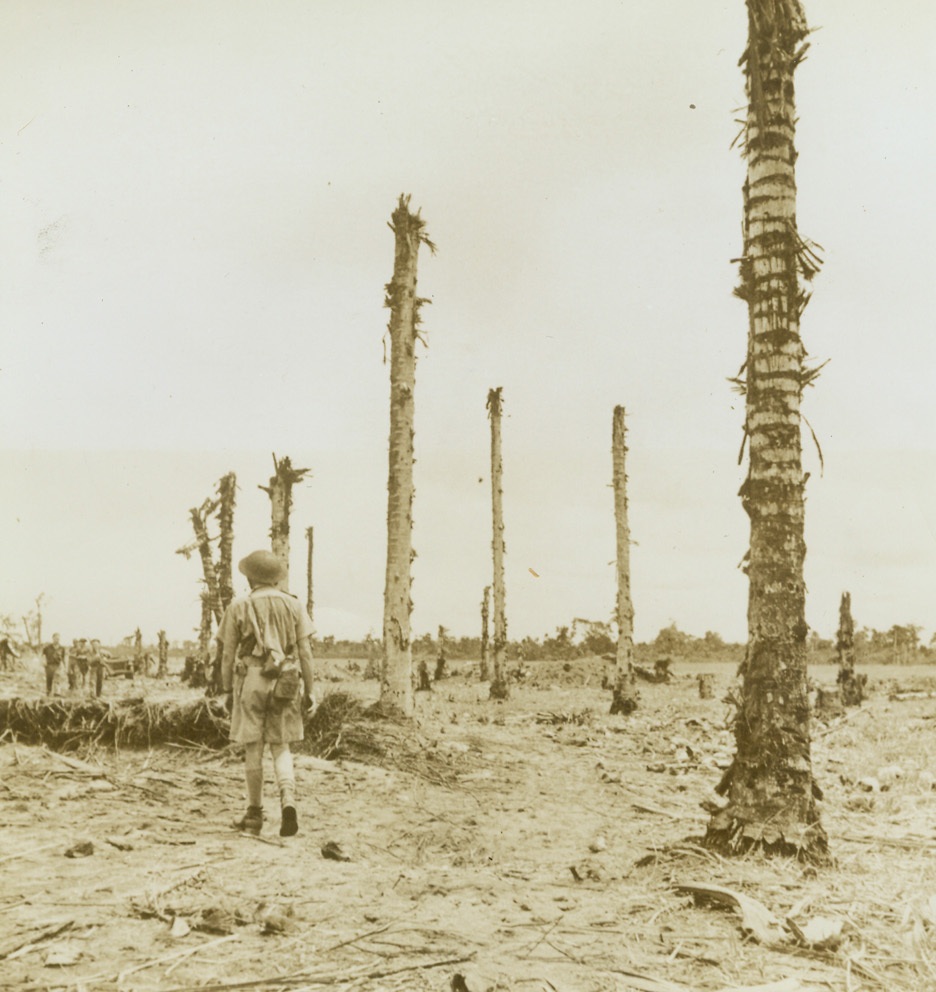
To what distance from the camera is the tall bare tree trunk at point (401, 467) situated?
12.0 metres

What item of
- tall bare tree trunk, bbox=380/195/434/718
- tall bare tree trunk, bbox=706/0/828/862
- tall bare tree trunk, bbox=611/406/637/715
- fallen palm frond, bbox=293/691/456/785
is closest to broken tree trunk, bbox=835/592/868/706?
Answer: tall bare tree trunk, bbox=611/406/637/715

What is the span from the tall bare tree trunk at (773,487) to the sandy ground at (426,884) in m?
0.45

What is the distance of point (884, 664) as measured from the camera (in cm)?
6525

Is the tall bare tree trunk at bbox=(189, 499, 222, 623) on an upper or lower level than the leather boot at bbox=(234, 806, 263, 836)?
upper

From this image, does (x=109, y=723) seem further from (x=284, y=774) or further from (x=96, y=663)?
(x=96, y=663)

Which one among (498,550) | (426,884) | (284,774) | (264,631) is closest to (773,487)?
(426,884)

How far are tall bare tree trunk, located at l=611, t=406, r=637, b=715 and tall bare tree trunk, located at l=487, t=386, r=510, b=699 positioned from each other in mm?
3892

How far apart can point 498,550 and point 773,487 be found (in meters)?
18.8

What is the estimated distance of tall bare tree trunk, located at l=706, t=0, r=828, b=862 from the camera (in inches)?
224

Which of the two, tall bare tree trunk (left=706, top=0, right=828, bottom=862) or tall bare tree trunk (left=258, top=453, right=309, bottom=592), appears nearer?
tall bare tree trunk (left=706, top=0, right=828, bottom=862)

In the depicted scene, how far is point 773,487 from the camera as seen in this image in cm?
611

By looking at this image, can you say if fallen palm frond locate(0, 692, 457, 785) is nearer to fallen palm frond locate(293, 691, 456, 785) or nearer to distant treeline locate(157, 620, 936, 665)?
fallen palm frond locate(293, 691, 456, 785)

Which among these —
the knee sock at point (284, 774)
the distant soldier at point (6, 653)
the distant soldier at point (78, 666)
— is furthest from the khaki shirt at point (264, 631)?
the distant soldier at point (6, 653)

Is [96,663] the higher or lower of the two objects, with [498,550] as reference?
lower
